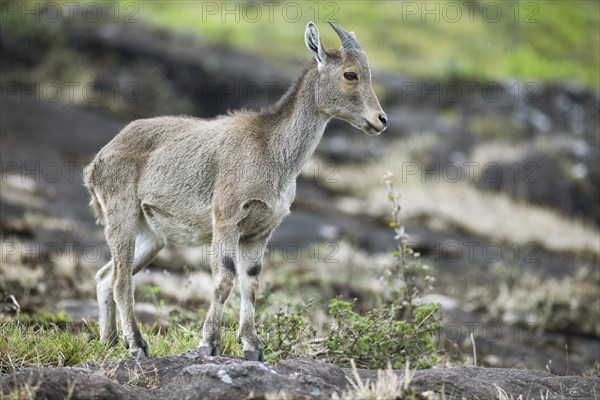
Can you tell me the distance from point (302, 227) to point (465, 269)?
426 centimetres

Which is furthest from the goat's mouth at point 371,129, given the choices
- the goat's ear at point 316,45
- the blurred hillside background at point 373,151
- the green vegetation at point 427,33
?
the green vegetation at point 427,33

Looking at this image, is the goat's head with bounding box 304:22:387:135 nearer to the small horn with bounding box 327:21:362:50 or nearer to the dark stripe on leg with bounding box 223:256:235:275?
the small horn with bounding box 327:21:362:50

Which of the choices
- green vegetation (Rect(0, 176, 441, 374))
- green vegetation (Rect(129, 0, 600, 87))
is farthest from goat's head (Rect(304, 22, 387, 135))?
green vegetation (Rect(129, 0, 600, 87))

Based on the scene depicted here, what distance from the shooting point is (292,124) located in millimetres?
8266

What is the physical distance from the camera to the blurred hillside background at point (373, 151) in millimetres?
14734

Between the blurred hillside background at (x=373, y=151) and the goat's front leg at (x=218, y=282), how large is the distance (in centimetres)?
161

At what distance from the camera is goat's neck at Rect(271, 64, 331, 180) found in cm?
811

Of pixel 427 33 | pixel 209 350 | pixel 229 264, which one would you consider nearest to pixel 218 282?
pixel 229 264

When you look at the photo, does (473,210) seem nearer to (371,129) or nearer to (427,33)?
(371,129)

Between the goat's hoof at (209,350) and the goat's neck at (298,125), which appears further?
the goat's neck at (298,125)

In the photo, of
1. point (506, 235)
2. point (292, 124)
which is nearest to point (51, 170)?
point (506, 235)

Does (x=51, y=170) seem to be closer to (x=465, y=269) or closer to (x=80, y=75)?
(x=80, y=75)

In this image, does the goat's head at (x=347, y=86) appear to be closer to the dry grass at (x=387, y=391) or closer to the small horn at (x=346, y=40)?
the small horn at (x=346, y=40)

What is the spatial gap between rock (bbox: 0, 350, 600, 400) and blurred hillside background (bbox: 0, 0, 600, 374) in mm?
2637
